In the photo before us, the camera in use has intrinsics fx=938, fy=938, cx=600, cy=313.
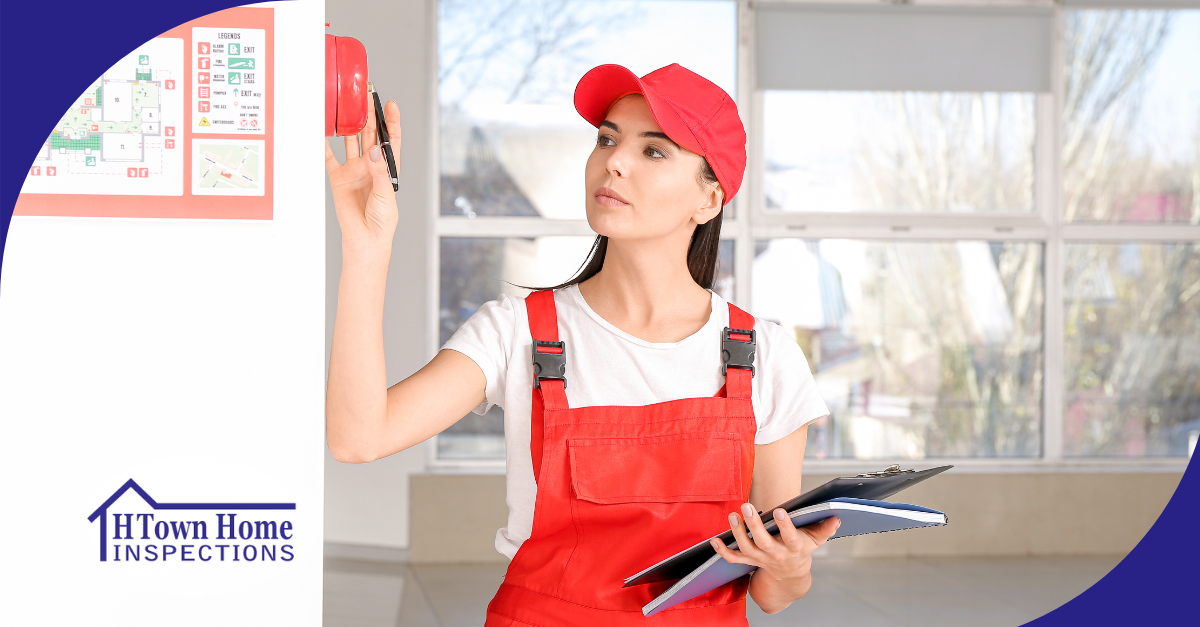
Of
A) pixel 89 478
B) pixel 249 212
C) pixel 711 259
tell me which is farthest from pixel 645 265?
pixel 89 478

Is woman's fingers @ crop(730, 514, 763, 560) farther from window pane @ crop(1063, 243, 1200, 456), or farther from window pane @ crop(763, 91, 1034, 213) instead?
window pane @ crop(1063, 243, 1200, 456)

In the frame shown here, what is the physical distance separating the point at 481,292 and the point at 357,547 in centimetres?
128

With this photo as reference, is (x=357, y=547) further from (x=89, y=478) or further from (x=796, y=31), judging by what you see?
(x=89, y=478)

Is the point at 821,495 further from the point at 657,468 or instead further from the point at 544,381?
the point at 544,381

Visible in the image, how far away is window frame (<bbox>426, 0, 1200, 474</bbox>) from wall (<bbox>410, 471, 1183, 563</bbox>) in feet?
0.28

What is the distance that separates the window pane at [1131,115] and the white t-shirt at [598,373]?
3.87m

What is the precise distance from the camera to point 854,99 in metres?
4.45

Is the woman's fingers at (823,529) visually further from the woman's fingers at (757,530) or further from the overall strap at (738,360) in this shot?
the overall strap at (738,360)

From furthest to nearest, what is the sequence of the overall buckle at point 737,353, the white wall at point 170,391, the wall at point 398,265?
the wall at point 398,265 → the overall buckle at point 737,353 → the white wall at point 170,391

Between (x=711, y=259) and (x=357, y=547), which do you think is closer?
(x=711, y=259)

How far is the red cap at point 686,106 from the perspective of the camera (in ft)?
4.09

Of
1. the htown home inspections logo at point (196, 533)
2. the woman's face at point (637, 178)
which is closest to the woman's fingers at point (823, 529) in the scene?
the woman's face at point (637, 178)

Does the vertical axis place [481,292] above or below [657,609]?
above

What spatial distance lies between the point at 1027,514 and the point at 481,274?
2808mm
